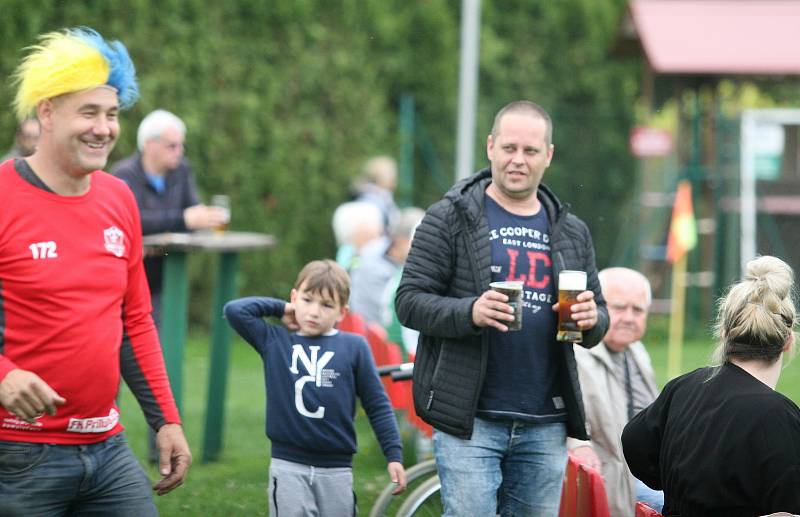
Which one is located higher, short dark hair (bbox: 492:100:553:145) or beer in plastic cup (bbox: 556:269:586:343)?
short dark hair (bbox: 492:100:553:145)

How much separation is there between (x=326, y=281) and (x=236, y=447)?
392 cm

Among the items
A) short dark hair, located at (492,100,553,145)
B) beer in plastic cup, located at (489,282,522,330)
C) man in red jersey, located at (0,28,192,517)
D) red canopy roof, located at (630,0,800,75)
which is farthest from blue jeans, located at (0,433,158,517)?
red canopy roof, located at (630,0,800,75)

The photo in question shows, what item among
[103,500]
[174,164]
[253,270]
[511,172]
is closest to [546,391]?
[511,172]

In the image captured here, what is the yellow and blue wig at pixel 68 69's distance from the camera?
4.15 m

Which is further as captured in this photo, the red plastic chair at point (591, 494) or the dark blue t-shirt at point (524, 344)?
the dark blue t-shirt at point (524, 344)

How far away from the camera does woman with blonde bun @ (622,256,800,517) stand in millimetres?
4152

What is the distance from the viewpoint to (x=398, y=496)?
661 centimetres

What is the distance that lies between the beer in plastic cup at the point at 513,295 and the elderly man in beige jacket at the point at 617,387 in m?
1.06

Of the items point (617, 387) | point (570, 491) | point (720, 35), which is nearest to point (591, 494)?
point (570, 491)

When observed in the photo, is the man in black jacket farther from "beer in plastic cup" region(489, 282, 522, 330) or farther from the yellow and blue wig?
the yellow and blue wig

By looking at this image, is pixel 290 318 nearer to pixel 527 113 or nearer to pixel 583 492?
pixel 527 113

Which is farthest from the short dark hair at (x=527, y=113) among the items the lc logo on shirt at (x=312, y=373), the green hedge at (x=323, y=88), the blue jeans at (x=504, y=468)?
the green hedge at (x=323, y=88)

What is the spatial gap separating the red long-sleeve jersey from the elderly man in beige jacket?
216 cm

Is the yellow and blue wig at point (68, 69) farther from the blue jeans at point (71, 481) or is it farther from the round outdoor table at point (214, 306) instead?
the round outdoor table at point (214, 306)
